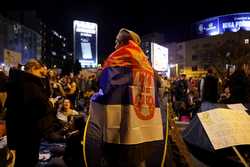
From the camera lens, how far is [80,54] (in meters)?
28.4

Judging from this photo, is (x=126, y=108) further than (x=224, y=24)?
No

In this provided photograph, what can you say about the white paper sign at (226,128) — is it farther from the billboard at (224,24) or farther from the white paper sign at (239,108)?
the billboard at (224,24)

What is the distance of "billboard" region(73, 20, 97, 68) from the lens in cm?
2837

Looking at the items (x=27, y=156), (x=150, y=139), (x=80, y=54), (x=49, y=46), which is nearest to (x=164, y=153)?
(x=150, y=139)

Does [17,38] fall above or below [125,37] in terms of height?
above

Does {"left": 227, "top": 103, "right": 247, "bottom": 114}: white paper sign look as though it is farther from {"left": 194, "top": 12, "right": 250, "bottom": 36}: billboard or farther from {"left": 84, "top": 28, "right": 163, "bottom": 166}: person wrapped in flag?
{"left": 194, "top": 12, "right": 250, "bottom": 36}: billboard

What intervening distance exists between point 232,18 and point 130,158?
59.1 meters

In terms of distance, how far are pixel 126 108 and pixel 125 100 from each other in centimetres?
7

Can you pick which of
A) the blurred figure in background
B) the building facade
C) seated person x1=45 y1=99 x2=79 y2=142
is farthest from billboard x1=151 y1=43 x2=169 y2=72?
the building facade

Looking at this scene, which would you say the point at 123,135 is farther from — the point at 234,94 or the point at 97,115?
the point at 234,94

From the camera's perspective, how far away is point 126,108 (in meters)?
→ 3.41

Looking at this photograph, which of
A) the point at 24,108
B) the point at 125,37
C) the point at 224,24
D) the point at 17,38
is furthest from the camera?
the point at 17,38

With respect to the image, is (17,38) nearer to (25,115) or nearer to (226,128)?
(25,115)

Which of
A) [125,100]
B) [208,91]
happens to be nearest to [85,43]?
[208,91]
